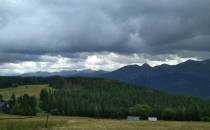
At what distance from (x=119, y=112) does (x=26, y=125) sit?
126977 mm

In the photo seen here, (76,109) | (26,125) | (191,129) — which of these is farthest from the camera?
(76,109)

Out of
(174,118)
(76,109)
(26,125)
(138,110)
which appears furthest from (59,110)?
(26,125)

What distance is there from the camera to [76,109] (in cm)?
19350

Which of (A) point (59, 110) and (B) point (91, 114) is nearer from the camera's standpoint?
(B) point (91, 114)

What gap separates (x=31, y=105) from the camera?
18562 centimetres

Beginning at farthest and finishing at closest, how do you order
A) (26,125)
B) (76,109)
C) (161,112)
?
(76,109), (161,112), (26,125)

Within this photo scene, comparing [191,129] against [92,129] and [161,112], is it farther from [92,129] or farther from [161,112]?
[161,112]

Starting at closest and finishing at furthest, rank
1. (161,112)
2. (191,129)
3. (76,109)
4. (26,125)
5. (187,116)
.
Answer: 1. (191,129)
2. (26,125)
3. (187,116)
4. (161,112)
5. (76,109)

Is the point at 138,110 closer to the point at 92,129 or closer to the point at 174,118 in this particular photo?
the point at 174,118

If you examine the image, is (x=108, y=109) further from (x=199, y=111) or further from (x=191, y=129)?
(x=191, y=129)

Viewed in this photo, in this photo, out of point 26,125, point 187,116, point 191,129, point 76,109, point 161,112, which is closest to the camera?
point 191,129

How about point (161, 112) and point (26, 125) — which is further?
point (161, 112)

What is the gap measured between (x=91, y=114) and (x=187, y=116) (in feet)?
142

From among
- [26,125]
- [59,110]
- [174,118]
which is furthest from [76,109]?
[26,125]
